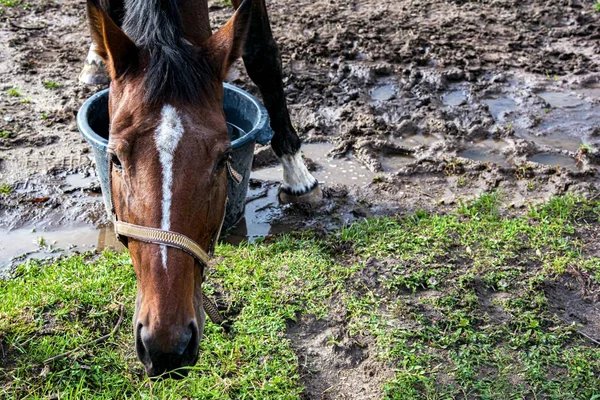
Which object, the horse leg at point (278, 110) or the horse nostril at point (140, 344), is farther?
the horse leg at point (278, 110)

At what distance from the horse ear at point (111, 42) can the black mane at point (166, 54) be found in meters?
0.08

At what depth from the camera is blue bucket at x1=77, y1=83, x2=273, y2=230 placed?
3.66m

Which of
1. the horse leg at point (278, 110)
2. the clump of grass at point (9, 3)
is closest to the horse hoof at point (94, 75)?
the horse leg at point (278, 110)

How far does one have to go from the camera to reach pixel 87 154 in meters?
4.91

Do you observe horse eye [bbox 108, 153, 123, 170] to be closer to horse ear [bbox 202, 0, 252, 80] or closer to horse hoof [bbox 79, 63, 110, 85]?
horse ear [bbox 202, 0, 252, 80]

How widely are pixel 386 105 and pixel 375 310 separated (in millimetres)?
2716

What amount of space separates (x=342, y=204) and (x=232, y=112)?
3.53 ft

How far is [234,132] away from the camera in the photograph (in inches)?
178

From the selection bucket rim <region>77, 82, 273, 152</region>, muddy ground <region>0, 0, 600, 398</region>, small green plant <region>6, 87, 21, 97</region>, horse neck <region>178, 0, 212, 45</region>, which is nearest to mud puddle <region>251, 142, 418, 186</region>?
muddy ground <region>0, 0, 600, 398</region>

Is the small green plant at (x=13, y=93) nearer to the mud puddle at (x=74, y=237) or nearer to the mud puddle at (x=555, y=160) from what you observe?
the mud puddle at (x=74, y=237)

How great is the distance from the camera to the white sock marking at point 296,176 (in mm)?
4438

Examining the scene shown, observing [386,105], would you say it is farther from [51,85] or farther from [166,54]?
[166,54]

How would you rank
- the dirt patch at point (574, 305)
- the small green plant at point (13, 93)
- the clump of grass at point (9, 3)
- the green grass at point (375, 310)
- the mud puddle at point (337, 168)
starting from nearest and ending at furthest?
the green grass at point (375, 310) < the dirt patch at point (574, 305) < the mud puddle at point (337, 168) < the small green plant at point (13, 93) < the clump of grass at point (9, 3)

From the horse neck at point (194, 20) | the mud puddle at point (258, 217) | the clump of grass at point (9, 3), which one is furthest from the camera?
the clump of grass at point (9, 3)
